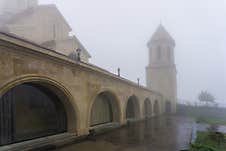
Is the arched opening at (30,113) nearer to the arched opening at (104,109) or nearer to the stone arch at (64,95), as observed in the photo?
the stone arch at (64,95)

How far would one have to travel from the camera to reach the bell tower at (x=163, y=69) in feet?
112

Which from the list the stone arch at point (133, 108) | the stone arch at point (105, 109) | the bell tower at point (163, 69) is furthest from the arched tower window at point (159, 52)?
the stone arch at point (105, 109)

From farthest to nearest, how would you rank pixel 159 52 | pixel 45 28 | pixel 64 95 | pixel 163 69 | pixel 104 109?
pixel 159 52 → pixel 163 69 → pixel 45 28 → pixel 104 109 → pixel 64 95

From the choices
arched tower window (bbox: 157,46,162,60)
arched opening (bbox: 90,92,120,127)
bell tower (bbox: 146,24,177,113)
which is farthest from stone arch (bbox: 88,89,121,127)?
arched tower window (bbox: 157,46,162,60)

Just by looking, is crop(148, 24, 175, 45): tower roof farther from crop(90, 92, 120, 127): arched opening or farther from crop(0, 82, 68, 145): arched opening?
crop(0, 82, 68, 145): arched opening

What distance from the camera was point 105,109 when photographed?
45.0 feet

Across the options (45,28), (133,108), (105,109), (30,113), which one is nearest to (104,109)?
(105,109)

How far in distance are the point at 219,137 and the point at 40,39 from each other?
1763 cm

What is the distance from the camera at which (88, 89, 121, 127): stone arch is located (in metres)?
12.3

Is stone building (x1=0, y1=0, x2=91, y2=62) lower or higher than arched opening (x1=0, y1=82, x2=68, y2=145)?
higher

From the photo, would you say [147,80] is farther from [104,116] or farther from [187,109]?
[104,116]

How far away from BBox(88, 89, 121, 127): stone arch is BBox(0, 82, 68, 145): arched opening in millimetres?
3134

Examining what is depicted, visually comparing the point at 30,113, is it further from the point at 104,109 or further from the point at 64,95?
the point at 104,109

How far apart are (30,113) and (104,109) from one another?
611cm
